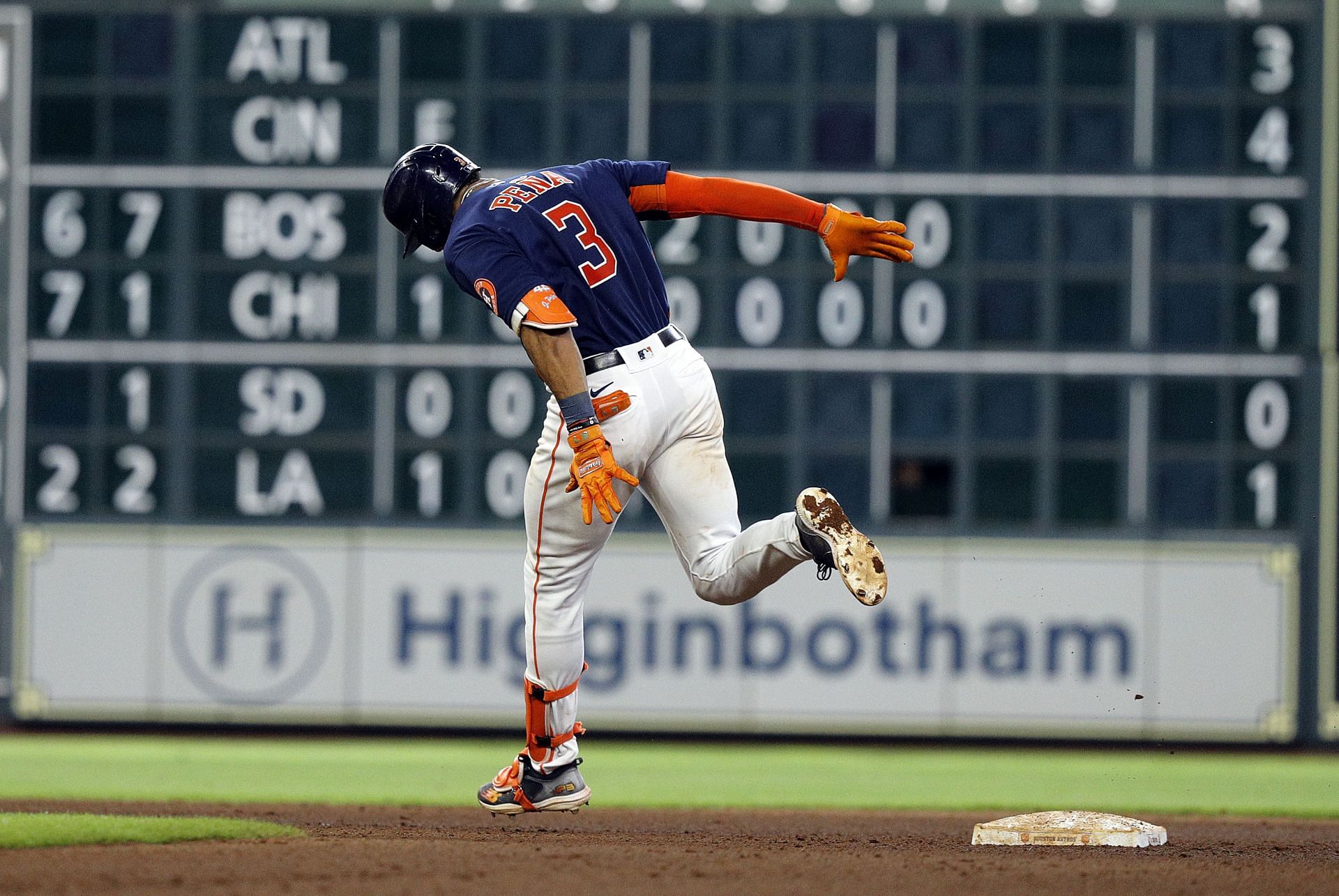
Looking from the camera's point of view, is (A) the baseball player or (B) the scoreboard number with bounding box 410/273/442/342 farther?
(B) the scoreboard number with bounding box 410/273/442/342

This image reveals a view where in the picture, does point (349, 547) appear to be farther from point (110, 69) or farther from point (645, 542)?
point (110, 69)

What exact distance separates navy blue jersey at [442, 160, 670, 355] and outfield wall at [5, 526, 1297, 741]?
4752 mm

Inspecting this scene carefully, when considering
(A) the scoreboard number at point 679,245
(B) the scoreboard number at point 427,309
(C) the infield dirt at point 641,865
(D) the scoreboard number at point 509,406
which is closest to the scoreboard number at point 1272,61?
(A) the scoreboard number at point 679,245

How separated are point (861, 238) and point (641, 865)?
1.85 metres

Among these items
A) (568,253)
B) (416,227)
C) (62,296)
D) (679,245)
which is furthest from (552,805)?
(62,296)

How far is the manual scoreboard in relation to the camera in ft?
30.5

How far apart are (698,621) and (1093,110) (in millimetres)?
3419

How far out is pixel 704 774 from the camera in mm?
8461

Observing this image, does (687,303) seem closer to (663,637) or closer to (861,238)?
(663,637)

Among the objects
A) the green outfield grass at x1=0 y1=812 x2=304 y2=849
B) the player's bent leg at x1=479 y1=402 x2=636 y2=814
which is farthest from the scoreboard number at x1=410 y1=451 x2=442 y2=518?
the player's bent leg at x1=479 y1=402 x2=636 y2=814

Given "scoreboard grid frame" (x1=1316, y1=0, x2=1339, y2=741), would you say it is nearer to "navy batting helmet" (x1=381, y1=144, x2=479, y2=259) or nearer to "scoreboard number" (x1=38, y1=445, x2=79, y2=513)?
"navy batting helmet" (x1=381, y1=144, x2=479, y2=259)

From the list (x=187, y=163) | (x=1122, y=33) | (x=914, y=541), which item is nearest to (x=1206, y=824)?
(x=914, y=541)

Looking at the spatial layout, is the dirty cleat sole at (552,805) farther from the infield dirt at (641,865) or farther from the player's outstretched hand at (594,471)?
the player's outstretched hand at (594,471)

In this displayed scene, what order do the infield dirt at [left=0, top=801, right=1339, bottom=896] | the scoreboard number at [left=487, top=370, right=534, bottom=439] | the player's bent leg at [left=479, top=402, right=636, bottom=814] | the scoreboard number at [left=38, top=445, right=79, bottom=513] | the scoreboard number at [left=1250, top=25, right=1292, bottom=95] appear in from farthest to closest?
the scoreboard number at [left=38, top=445, right=79, bottom=513] < the scoreboard number at [left=487, top=370, right=534, bottom=439] < the scoreboard number at [left=1250, top=25, right=1292, bottom=95] < the player's bent leg at [left=479, top=402, right=636, bottom=814] < the infield dirt at [left=0, top=801, right=1339, bottom=896]
